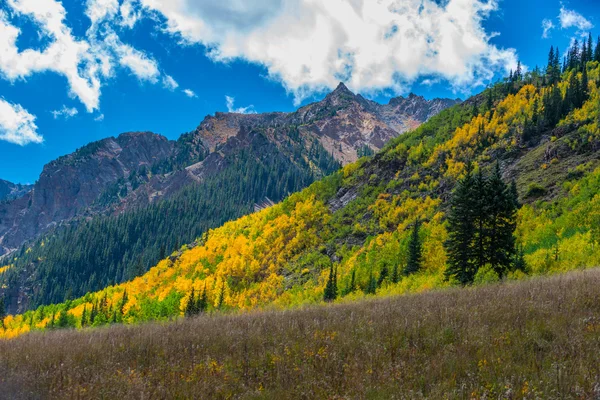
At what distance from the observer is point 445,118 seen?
10406 cm

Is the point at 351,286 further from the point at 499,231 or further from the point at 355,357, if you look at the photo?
the point at 355,357

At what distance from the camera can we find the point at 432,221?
56938mm

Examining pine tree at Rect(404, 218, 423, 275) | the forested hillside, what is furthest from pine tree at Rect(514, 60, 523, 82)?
pine tree at Rect(404, 218, 423, 275)

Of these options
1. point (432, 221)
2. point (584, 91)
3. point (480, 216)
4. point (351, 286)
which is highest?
point (584, 91)

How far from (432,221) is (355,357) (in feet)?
182

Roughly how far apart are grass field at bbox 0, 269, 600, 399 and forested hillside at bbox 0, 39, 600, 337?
243 inches

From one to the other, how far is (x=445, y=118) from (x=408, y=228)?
5619 cm

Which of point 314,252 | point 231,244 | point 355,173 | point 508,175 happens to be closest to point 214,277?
point 231,244

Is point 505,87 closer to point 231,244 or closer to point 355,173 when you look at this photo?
point 355,173

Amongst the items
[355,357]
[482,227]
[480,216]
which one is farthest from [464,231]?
[355,357]

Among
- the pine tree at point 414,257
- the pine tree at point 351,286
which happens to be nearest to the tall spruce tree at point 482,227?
the pine tree at point 414,257

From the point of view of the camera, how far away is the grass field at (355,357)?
426 cm

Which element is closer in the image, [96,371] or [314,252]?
[96,371]

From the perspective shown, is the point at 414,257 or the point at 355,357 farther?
the point at 414,257
